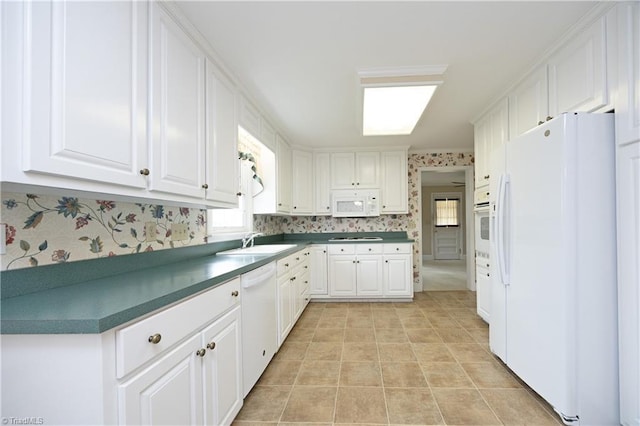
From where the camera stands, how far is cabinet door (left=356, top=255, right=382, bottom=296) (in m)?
4.21

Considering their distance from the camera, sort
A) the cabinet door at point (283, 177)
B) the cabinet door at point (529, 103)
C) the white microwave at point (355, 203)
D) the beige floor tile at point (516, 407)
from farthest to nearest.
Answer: the white microwave at point (355, 203) → the cabinet door at point (283, 177) → the cabinet door at point (529, 103) → the beige floor tile at point (516, 407)

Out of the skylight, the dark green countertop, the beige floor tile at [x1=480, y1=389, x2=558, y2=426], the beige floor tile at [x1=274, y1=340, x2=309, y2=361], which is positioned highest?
the skylight

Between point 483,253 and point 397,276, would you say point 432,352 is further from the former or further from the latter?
point 397,276

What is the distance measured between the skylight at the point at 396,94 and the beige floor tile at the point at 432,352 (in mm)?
2266

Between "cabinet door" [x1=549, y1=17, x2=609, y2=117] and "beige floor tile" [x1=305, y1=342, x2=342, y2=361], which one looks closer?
"cabinet door" [x1=549, y1=17, x2=609, y2=117]

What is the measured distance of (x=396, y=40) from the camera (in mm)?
1904

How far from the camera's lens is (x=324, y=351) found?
263 centimetres

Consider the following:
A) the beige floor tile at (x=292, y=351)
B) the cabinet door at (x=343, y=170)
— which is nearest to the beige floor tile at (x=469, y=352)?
the beige floor tile at (x=292, y=351)

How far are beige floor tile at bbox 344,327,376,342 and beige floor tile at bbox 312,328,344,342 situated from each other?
0.20ft

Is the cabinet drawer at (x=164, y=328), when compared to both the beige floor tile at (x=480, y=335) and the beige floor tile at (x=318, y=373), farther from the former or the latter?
the beige floor tile at (x=480, y=335)

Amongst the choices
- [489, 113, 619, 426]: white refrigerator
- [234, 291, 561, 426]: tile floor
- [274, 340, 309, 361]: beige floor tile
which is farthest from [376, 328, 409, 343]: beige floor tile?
[489, 113, 619, 426]: white refrigerator

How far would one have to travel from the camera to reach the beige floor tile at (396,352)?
2463 mm

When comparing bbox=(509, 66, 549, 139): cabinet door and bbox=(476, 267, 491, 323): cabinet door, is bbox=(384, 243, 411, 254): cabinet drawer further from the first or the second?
bbox=(509, 66, 549, 139): cabinet door

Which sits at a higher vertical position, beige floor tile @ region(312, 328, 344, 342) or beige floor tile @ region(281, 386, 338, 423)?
beige floor tile @ region(281, 386, 338, 423)
